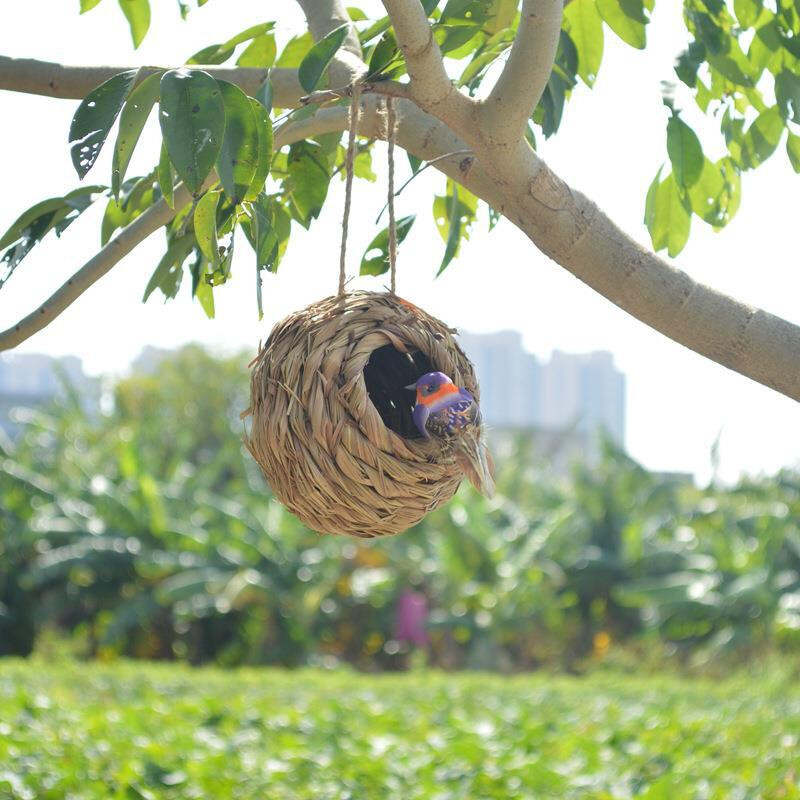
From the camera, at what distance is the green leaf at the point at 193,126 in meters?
1.58

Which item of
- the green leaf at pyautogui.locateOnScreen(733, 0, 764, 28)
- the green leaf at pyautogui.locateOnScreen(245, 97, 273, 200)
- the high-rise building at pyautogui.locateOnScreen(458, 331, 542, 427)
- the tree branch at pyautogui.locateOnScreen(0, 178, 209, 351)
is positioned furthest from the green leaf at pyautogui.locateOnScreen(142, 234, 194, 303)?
the high-rise building at pyautogui.locateOnScreen(458, 331, 542, 427)

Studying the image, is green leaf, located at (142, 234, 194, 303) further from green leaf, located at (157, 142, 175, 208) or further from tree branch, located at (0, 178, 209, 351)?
green leaf, located at (157, 142, 175, 208)

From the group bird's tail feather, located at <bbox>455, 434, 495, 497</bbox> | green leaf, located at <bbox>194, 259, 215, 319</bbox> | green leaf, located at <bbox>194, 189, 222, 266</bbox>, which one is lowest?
bird's tail feather, located at <bbox>455, 434, 495, 497</bbox>

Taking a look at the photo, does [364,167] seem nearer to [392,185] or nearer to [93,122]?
[392,185]

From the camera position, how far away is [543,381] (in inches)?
3836

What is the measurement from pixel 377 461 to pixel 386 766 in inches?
83.9

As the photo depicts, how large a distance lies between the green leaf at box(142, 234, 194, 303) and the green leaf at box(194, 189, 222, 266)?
0.76 meters

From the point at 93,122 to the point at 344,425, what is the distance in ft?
2.14

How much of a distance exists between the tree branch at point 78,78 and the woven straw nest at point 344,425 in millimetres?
460

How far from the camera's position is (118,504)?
980 cm

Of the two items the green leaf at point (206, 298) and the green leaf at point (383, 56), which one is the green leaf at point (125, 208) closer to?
the green leaf at point (206, 298)

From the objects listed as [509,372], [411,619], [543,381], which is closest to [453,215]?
[411,619]

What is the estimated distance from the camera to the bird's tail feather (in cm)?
186

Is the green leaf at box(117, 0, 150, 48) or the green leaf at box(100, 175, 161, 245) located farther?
the green leaf at box(117, 0, 150, 48)
